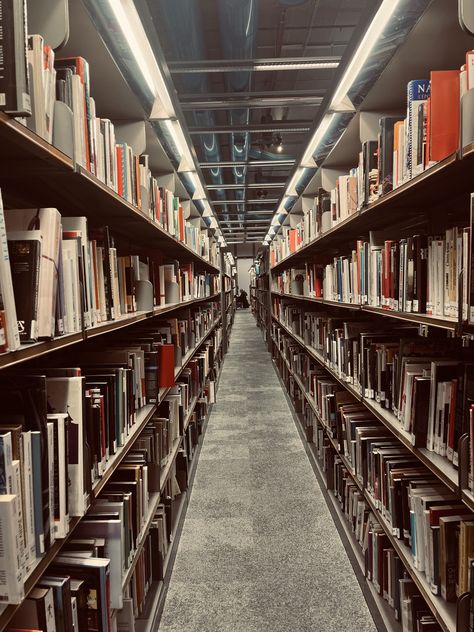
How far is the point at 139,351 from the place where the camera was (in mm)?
2135

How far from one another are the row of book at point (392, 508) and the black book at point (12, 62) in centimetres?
150

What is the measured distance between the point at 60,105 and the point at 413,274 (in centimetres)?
123

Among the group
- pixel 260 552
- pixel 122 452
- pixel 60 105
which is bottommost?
pixel 260 552

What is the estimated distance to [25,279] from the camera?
100 cm

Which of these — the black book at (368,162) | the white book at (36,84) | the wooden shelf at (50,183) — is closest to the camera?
the wooden shelf at (50,183)

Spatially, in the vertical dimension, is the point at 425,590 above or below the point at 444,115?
below

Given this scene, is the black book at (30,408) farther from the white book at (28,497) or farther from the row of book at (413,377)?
the row of book at (413,377)

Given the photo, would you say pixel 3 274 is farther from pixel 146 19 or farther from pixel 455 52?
pixel 455 52

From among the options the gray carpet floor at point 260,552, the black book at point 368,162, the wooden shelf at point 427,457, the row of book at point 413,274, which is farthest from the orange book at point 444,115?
the gray carpet floor at point 260,552

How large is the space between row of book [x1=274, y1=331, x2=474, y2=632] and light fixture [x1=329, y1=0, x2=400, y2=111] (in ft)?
5.37

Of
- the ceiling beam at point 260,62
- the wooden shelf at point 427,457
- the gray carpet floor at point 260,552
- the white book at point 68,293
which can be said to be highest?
the ceiling beam at point 260,62

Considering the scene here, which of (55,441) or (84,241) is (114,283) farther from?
(55,441)

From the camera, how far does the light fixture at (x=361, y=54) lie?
154cm

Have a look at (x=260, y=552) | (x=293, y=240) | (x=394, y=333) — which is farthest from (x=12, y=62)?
(x=293, y=240)
